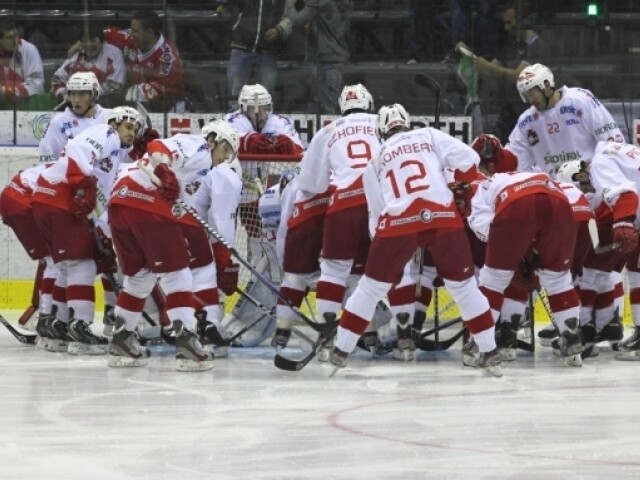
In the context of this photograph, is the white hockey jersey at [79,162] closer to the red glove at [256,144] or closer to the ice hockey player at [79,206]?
the ice hockey player at [79,206]

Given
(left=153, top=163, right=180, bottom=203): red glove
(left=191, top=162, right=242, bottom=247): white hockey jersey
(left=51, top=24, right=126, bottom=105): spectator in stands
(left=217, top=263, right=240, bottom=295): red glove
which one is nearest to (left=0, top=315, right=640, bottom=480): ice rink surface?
(left=217, top=263, right=240, bottom=295): red glove

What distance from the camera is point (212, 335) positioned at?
7.23 m

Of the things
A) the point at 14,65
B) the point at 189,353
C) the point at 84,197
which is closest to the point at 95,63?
the point at 14,65

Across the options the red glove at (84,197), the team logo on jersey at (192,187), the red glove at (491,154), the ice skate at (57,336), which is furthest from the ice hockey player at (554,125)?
the ice skate at (57,336)

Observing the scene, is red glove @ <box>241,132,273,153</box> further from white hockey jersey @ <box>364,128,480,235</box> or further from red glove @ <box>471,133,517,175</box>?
white hockey jersey @ <box>364,128,480,235</box>

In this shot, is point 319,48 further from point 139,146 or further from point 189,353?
point 189,353

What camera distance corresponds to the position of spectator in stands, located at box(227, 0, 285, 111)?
30.4 ft

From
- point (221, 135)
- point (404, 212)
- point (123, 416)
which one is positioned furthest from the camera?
point (221, 135)

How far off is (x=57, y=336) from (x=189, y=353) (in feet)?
3.30

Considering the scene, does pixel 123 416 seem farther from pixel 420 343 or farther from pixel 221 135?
pixel 420 343

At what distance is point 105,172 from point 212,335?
3.01 ft

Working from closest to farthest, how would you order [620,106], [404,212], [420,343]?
[404,212]
[420,343]
[620,106]

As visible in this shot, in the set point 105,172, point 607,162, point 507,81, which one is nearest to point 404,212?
point 607,162

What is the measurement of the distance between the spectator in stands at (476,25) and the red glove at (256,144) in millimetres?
1852
